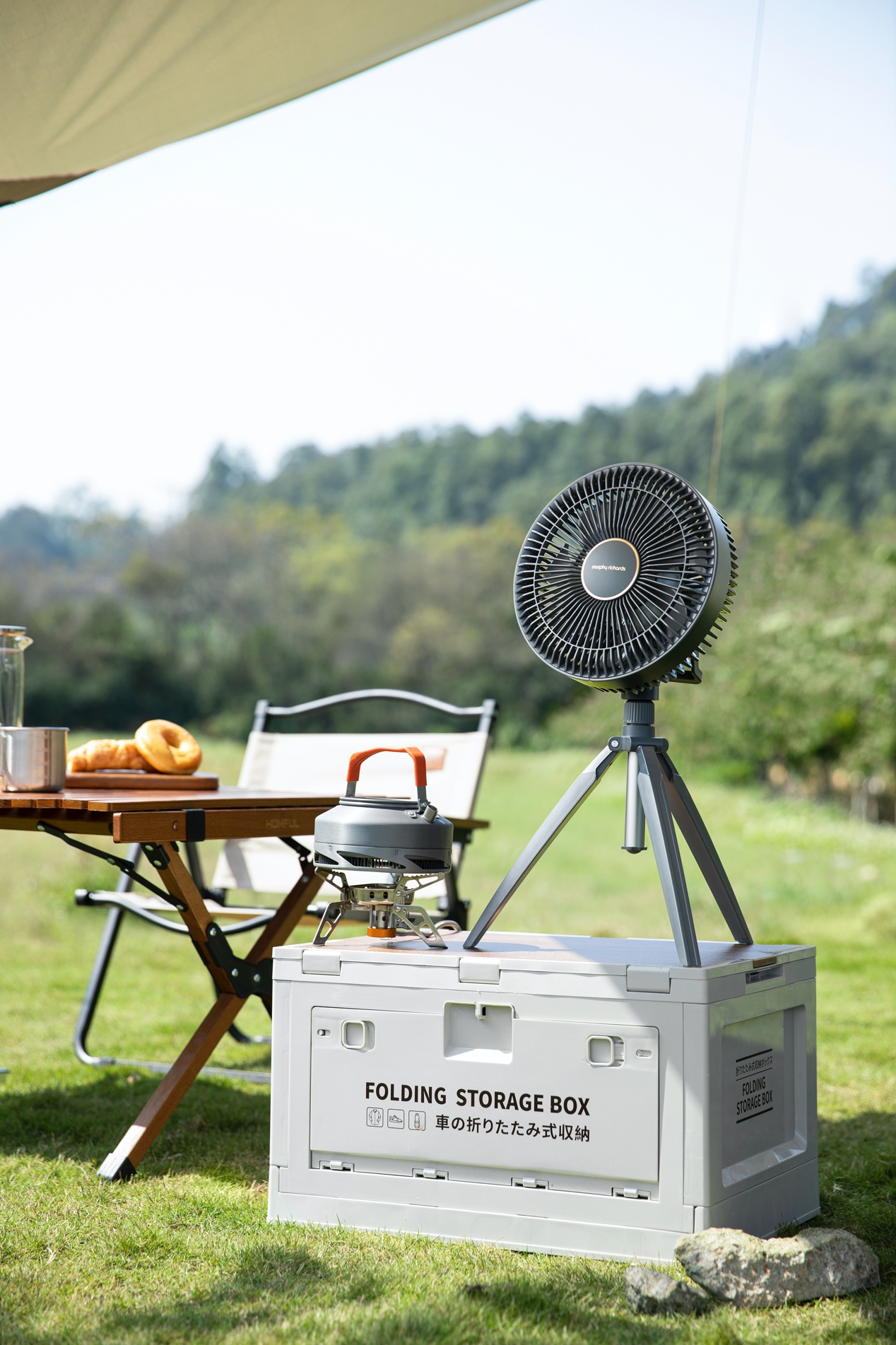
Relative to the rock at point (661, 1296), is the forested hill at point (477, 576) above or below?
above

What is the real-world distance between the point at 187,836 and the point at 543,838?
0.64 m

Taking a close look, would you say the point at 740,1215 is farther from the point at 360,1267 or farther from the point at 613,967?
the point at 360,1267

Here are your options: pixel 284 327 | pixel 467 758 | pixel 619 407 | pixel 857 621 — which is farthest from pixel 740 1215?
pixel 284 327

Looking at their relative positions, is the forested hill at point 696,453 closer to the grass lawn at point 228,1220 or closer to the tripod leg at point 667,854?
the grass lawn at point 228,1220

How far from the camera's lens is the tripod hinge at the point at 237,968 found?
2.38m

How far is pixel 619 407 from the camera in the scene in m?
12.6

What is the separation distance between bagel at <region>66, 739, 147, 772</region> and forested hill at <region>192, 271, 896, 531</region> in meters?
8.55

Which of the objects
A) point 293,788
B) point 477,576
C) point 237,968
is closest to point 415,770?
point 237,968

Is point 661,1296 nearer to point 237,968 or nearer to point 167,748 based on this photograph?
point 237,968

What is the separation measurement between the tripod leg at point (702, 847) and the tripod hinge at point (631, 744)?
0.08 ft

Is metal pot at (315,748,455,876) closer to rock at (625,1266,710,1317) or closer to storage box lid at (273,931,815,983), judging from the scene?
storage box lid at (273,931,815,983)

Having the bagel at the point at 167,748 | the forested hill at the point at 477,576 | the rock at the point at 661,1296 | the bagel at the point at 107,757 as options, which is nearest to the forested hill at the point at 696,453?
the forested hill at the point at 477,576

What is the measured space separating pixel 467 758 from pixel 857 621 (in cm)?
571

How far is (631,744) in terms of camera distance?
78.5 inches
